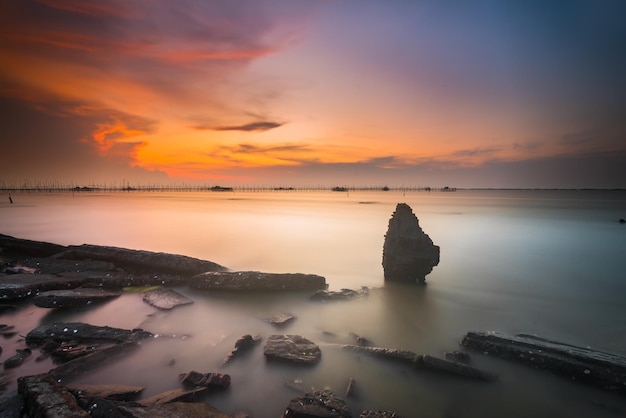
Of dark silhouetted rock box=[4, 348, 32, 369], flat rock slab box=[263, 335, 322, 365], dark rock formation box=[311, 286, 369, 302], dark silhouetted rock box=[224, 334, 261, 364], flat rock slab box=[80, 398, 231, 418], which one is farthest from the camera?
dark rock formation box=[311, 286, 369, 302]

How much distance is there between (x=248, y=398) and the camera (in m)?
5.11

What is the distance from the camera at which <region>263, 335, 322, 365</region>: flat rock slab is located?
6.13 meters

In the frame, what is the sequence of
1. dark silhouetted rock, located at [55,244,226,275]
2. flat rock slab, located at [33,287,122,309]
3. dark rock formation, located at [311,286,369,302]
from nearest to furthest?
flat rock slab, located at [33,287,122,309] → dark rock formation, located at [311,286,369,302] → dark silhouetted rock, located at [55,244,226,275]

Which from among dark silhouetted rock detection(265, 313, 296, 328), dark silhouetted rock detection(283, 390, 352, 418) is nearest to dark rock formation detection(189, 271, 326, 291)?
dark silhouetted rock detection(265, 313, 296, 328)

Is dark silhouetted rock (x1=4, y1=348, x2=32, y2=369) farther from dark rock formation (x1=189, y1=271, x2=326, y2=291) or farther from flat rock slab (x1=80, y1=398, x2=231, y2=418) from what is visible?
dark rock formation (x1=189, y1=271, x2=326, y2=291)

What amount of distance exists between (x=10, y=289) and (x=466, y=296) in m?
13.4

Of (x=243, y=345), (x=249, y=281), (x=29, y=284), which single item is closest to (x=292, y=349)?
(x=243, y=345)

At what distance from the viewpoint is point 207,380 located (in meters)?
5.29

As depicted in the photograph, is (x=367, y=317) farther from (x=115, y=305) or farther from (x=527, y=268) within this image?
(x=527, y=268)

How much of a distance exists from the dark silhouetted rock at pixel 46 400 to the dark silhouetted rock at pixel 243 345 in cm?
257

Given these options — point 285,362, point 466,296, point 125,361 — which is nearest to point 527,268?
point 466,296

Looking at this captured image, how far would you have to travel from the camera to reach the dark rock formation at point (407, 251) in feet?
37.0

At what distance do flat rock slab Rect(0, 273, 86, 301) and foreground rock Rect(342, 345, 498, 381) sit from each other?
30.3ft

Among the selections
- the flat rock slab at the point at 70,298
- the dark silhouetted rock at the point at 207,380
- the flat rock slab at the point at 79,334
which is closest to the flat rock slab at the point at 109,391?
the dark silhouetted rock at the point at 207,380
